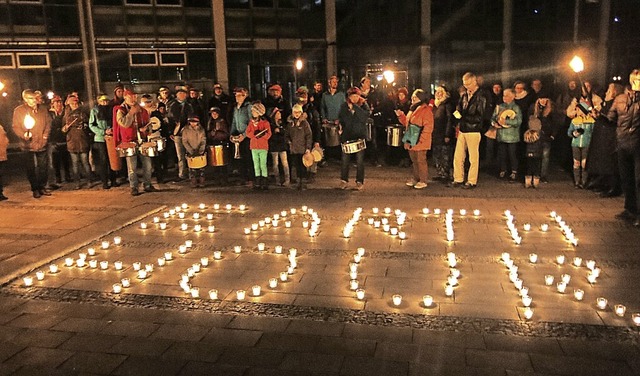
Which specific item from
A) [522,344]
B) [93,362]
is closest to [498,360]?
[522,344]

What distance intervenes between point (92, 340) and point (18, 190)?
944cm

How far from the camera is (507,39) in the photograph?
A: 25.4 metres

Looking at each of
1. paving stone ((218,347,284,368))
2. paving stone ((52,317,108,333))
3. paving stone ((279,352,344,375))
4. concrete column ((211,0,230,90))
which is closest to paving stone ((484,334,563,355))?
paving stone ((279,352,344,375))

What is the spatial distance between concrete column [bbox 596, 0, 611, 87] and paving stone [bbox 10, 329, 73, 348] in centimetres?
1745

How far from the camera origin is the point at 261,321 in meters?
5.21

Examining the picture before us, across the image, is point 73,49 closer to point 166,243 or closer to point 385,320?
point 166,243

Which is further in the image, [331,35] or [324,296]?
[331,35]

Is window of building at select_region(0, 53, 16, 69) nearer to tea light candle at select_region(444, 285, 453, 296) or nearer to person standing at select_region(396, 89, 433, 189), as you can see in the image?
person standing at select_region(396, 89, 433, 189)

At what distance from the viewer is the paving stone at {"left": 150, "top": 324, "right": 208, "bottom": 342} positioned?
4.92 m

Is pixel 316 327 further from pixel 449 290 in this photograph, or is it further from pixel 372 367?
pixel 449 290

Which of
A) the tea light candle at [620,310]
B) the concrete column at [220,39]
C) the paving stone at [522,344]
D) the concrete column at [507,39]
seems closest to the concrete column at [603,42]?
the concrete column at [507,39]

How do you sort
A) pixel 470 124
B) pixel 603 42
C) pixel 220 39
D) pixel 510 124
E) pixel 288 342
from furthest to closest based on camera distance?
pixel 220 39
pixel 603 42
pixel 510 124
pixel 470 124
pixel 288 342

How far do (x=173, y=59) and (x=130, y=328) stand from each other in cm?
1860

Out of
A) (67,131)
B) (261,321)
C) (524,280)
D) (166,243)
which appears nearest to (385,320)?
(261,321)
